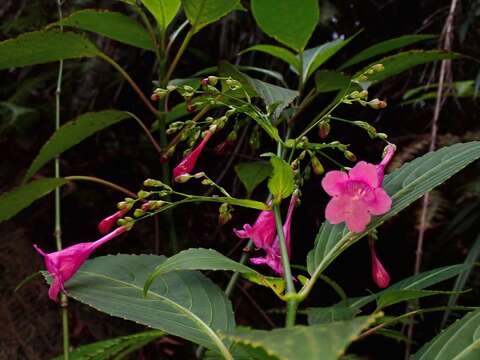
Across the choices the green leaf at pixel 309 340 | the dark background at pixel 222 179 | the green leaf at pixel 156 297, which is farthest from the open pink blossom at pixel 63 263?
the dark background at pixel 222 179

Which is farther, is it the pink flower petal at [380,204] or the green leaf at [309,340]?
the pink flower petal at [380,204]

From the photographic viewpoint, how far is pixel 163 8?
97 cm

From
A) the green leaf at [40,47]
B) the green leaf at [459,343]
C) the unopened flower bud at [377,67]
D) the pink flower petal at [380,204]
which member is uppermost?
the green leaf at [40,47]

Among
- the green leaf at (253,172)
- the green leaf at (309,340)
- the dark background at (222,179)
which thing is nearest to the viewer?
the green leaf at (309,340)

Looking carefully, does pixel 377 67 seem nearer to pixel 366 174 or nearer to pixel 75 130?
pixel 366 174

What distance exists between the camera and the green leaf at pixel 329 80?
0.97m

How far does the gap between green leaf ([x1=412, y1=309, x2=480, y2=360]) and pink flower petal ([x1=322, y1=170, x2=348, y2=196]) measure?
22 centimetres

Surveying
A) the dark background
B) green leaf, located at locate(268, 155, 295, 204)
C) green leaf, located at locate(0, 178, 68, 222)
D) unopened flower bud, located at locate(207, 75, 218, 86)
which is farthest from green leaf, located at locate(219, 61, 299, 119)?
the dark background

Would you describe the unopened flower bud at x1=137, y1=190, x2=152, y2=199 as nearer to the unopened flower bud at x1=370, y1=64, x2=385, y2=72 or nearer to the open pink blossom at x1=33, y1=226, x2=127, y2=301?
the open pink blossom at x1=33, y1=226, x2=127, y2=301

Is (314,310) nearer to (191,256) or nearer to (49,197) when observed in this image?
(191,256)

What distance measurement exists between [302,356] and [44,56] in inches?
30.5

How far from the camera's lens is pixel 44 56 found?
0.95 m

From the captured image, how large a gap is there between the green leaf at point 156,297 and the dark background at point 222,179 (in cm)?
76

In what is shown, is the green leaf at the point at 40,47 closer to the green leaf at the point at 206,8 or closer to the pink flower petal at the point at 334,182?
the green leaf at the point at 206,8
